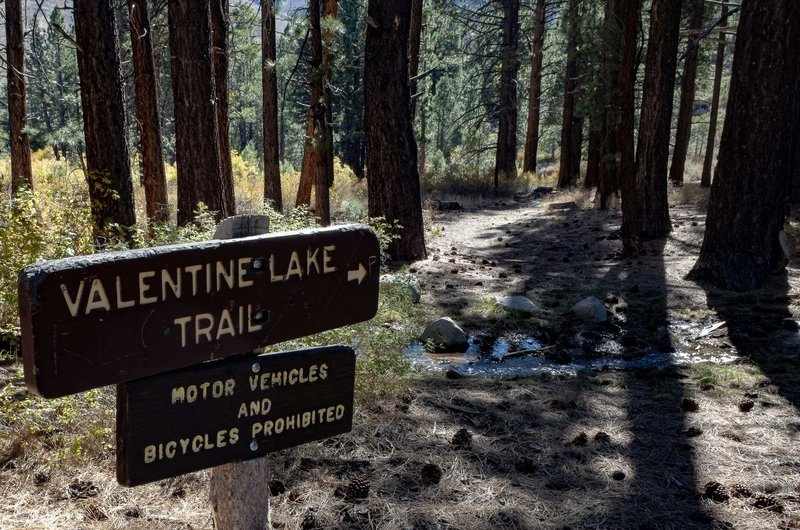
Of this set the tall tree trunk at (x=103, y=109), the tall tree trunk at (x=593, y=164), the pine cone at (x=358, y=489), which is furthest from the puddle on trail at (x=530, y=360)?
the tall tree trunk at (x=593, y=164)

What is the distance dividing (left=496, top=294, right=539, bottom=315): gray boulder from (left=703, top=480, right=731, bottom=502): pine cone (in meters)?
4.42

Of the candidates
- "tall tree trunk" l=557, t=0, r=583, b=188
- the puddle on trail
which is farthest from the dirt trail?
"tall tree trunk" l=557, t=0, r=583, b=188

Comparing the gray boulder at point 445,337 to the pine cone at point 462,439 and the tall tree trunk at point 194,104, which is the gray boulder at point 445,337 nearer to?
the pine cone at point 462,439

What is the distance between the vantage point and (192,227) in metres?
5.57

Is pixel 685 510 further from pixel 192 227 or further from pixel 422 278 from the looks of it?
pixel 422 278

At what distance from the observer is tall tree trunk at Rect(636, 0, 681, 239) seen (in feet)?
39.3

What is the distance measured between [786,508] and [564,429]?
146 centimetres

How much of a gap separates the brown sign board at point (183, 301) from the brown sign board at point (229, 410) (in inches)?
3.2

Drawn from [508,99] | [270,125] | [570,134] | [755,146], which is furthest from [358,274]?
[508,99]

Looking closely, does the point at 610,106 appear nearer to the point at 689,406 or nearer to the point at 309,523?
the point at 689,406

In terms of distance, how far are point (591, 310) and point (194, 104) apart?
549 centimetres

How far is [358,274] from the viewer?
263 centimetres

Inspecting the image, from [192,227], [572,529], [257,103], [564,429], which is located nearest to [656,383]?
[564,429]

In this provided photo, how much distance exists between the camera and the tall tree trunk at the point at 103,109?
749 centimetres
